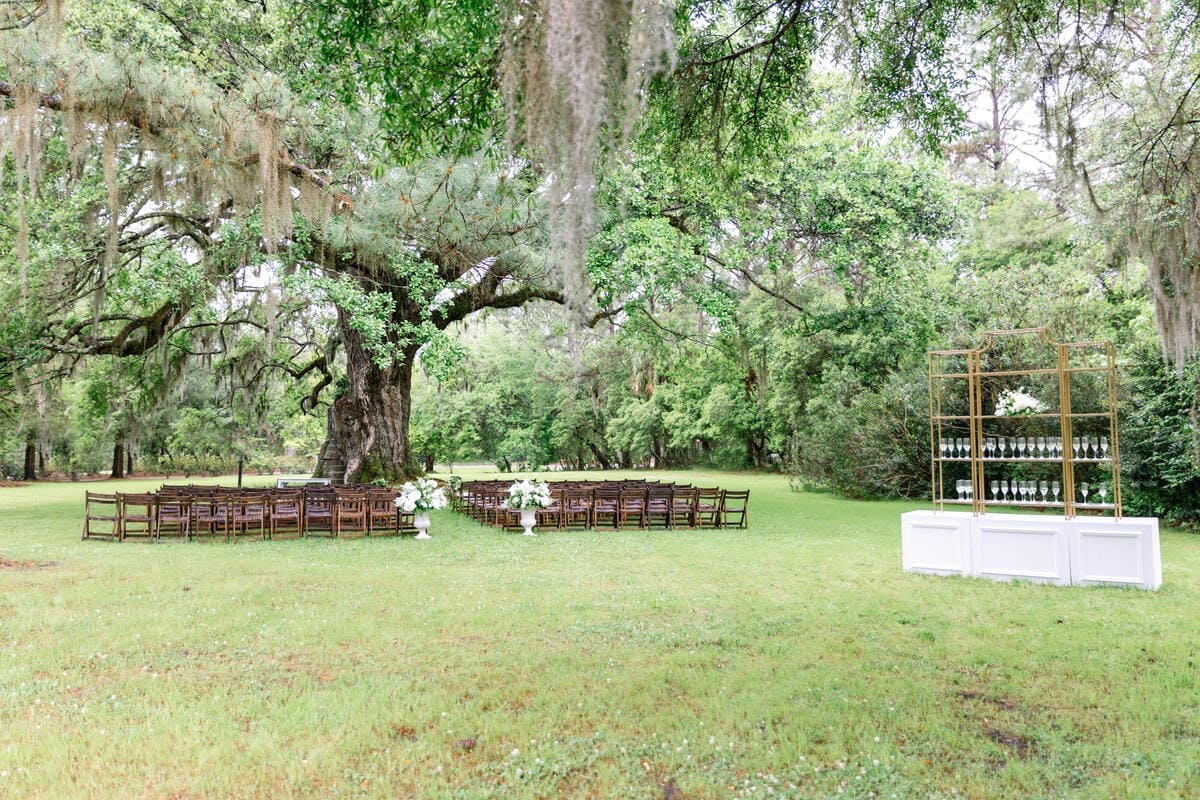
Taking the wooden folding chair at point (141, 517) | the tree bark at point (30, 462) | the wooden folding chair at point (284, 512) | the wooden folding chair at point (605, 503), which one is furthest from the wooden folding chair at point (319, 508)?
the tree bark at point (30, 462)

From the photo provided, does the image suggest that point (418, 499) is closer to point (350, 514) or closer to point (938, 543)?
point (350, 514)

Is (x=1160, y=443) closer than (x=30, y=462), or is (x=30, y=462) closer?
(x=1160, y=443)

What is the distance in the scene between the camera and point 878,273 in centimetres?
1320

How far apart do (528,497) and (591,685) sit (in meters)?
7.66

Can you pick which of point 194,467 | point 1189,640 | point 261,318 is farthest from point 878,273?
point 194,467

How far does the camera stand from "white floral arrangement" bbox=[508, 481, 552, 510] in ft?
39.4

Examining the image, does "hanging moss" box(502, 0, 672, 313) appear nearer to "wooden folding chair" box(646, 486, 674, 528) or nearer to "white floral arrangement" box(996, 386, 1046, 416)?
"white floral arrangement" box(996, 386, 1046, 416)

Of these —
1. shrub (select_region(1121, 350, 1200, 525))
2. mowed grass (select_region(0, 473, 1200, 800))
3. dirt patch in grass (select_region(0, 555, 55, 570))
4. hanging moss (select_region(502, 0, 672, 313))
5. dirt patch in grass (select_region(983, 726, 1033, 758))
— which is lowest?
dirt patch in grass (select_region(983, 726, 1033, 758))

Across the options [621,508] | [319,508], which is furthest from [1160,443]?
[319,508]

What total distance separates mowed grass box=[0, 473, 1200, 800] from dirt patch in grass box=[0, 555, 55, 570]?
1.28ft

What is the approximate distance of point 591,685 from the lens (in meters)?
4.43

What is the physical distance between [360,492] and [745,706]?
9090mm

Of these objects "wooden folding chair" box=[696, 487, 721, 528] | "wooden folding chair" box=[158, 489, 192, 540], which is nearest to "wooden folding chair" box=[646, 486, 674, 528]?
"wooden folding chair" box=[696, 487, 721, 528]

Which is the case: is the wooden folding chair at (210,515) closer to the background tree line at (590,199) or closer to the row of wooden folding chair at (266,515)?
the row of wooden folding chair at (266,515)
